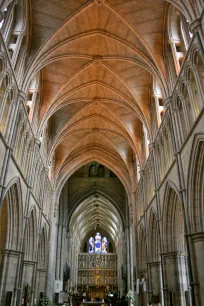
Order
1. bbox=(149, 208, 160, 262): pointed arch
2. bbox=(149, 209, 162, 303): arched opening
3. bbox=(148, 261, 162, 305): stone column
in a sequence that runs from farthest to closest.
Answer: bbox=(149, 208, 160, 262): pointed arch, bbox=(149, 209, 162, 303): arched opening, bbox=(148, 261, 162, 305): stone column

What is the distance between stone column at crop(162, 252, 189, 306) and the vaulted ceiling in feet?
27.1

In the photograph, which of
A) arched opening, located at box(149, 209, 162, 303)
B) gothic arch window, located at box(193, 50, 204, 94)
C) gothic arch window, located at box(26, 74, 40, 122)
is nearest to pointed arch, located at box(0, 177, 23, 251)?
gothic arch window, located at box(26, 74, 40, 122)

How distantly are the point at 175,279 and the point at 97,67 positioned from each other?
12.9 metres

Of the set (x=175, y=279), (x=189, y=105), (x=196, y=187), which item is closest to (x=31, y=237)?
(x=175, y=279)

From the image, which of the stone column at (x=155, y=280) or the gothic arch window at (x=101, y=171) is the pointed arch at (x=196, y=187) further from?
the gothic arch window at (x=101, y=171)

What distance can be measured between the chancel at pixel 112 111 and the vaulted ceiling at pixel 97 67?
0.06 m

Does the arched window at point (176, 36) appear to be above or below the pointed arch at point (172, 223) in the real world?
above

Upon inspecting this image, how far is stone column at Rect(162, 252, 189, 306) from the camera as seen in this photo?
13.1 m

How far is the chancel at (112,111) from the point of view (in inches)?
423

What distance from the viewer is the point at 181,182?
37.3 ft

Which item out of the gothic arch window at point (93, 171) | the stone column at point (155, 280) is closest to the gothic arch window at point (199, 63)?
the stone column at point (155, 280)

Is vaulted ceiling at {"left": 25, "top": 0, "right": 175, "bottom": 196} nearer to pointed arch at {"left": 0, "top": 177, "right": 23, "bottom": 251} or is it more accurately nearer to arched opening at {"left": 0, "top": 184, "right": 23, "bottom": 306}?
pointed arch at {"left": 0, "top": 177, "right": 23, "bottom": 251}

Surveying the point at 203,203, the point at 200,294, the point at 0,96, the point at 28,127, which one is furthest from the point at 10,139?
the point at 200,294

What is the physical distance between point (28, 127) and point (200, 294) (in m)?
11.2
